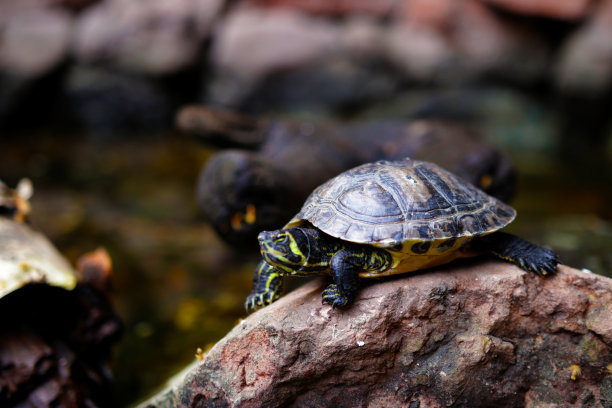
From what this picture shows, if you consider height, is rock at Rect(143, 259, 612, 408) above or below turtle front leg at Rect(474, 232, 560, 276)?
below

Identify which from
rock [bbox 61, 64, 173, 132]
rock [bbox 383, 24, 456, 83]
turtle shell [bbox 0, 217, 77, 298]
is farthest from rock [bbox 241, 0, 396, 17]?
turtle shell [bbox 0, 217, 77, 298]

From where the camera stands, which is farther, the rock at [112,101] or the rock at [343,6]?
the rock at [112,101]

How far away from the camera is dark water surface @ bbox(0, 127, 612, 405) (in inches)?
151

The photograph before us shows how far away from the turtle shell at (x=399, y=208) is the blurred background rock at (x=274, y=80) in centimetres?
415

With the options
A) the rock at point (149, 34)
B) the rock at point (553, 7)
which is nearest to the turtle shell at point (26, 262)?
the rock at point (149, 34)

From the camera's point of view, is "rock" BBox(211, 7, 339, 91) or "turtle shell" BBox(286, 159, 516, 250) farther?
"rock" BBox(211, 7, 339, 91)

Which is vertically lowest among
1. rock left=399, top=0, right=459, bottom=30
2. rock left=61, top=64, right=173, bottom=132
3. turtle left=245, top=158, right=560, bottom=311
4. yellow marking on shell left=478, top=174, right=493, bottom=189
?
rock left=61, top=64, right=173, bottom=132

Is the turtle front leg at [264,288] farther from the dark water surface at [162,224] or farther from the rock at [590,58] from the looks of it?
the rock at [590,58]

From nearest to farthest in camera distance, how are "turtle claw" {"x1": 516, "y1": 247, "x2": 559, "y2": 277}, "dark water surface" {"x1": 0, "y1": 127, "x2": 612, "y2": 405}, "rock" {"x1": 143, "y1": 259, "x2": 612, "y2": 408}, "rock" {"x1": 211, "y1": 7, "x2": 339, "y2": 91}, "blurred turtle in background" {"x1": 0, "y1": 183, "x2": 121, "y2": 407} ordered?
"rock" {"x1": 143, "y1": 259, "x2": 612, "y2": 408}
"turtle claw" {"x1": 516, "y1": 247, "x2": 559, "y2": 277}
"blurred turtle in background" {"x1": 0, "y1": 183, "x2": 121, "y2": 407}
"dark water surface" {"x1": 0, "y1": 127, "x2": 612, "y2": 405}
"rock" {"x1": 211, "y1": 7, "x2": 339, "y2": 91}

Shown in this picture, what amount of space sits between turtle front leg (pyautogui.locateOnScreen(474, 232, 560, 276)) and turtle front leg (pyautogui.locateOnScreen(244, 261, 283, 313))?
3.55 ft

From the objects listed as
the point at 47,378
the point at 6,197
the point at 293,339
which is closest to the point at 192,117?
the point at 6,197

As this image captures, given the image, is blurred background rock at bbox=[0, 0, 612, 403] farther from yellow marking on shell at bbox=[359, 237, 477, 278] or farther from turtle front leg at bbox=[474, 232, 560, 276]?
yellow marking on shell at bbox=[359, 237, 477, 278]

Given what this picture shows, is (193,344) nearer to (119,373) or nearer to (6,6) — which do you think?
(119,373)

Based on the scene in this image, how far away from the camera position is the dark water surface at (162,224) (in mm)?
3828
